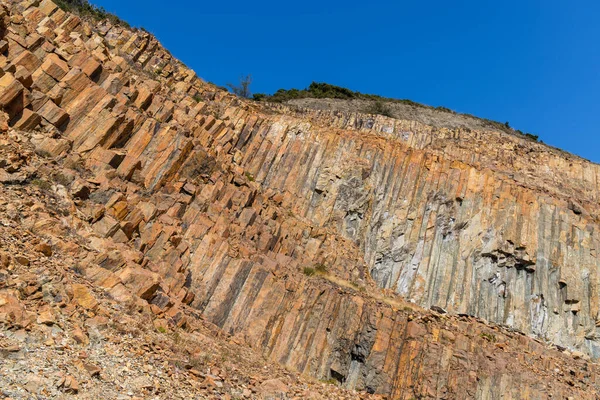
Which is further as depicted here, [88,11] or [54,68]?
[88,11]

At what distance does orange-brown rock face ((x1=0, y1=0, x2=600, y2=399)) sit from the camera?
16.9 meters

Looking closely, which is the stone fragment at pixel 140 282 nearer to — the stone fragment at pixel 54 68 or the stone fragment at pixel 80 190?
the stone fragment at pixel 80 190

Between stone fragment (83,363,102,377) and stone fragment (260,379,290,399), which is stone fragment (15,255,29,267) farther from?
stone fragment (260,379,290,399)

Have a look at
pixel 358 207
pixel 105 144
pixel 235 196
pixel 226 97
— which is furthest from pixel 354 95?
pixel 105 144

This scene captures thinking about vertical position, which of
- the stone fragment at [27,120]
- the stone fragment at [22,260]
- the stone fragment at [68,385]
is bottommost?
the stone fragment at [68,385]

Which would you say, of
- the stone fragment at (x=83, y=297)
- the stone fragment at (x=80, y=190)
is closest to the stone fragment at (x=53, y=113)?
the stone fragment at (x=80, y=190)

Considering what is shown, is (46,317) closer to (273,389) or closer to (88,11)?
(273,389)

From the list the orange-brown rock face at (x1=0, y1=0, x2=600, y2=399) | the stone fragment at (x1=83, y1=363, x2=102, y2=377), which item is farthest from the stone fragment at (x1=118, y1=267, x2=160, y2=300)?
the stone fragment at (x1=83, y1=363, x2=102, y2=377)

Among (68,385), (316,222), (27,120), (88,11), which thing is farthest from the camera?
(88,11)

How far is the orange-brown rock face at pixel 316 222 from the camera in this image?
1694 cm

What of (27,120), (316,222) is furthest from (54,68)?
(316,222)

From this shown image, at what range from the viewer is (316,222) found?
29391 mm

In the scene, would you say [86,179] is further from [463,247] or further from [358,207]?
[463,247]

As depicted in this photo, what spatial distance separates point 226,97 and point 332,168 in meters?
9.36
